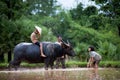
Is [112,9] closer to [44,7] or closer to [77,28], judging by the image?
[77,28]

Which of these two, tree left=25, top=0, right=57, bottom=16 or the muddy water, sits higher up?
tree left=25, top=0, right=57, bottom=16

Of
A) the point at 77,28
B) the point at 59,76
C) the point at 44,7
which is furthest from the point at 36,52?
the point at 44,7

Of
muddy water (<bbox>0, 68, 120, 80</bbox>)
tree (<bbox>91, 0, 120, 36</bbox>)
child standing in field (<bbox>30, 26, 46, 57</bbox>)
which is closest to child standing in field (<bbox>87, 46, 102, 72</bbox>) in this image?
muddy water (<bbox>0, 68, 120, 80</bbox>)

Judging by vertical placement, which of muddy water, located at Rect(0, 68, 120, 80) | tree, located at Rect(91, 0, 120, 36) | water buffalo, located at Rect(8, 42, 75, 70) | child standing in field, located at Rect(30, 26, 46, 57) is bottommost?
muddy water, located at Rect(0, 68, 120, 80)

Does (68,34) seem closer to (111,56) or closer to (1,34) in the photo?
(111,56)

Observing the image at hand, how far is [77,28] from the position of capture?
153 ft

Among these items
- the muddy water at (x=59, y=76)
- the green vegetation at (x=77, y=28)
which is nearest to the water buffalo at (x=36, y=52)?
the muddy water at (x=59, y=76)

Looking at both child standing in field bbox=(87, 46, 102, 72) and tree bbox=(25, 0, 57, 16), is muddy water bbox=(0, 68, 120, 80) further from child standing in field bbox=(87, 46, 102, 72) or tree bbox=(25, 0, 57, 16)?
tree bbox=(25, 0, 57, 16)

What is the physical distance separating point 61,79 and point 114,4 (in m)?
19.5

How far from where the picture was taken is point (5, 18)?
32.3 meters

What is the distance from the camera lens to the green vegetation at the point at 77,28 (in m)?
31.8

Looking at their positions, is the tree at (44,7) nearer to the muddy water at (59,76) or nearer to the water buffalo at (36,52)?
the water buffalo at (36,52)

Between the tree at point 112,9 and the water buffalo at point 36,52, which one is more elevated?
the tree at point 112,9

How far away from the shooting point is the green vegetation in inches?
1251
